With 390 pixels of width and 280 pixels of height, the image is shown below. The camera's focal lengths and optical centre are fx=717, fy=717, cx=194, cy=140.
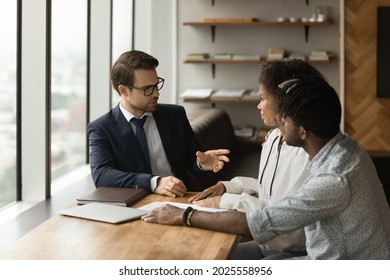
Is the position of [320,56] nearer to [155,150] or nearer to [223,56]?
[223,56]

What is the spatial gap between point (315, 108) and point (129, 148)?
1.34m

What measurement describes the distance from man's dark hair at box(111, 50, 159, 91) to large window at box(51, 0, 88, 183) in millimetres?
2387

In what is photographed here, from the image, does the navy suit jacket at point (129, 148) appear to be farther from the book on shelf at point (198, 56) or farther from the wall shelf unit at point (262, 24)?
the book on shelf at point (198, 56)

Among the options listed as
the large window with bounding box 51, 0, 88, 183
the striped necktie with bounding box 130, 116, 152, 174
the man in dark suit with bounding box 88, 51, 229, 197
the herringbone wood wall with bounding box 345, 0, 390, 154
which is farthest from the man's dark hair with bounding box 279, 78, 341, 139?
the herringbone wood wall with bounding box 345, 0, 390, 154

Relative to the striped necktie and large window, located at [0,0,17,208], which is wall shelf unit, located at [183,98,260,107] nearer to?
large window, located at [0,0,17,208]

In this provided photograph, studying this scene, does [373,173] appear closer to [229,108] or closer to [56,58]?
[56,58]

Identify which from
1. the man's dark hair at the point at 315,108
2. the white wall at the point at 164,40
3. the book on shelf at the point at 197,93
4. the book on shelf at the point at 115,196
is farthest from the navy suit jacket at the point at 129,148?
the white wall at the point at 164,40

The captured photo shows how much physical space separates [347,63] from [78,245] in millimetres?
5699

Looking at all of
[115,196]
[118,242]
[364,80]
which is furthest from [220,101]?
[118,242]

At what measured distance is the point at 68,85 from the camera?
239 inches

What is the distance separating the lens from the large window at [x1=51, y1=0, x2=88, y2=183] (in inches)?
225

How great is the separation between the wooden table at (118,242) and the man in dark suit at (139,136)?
706 millimetres

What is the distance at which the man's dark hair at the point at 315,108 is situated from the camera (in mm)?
2094
